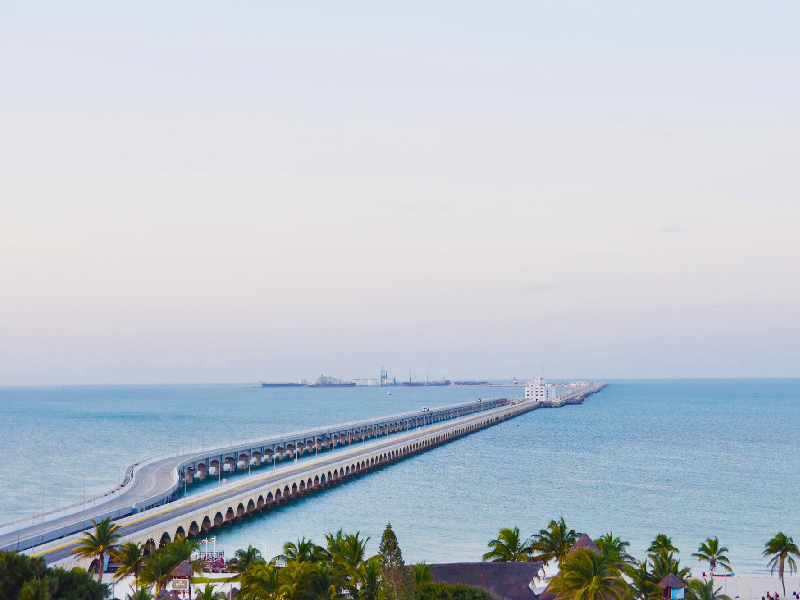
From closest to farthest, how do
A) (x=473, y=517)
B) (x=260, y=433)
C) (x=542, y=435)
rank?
(x=473, y=517) < (x=542, y=435) < (x=260, y=433)

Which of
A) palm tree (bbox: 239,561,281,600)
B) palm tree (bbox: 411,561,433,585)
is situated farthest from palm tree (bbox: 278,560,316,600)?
palm tree (bbox: 411,561,433,585)

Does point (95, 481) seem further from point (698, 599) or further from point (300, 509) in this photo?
point (698, 599)

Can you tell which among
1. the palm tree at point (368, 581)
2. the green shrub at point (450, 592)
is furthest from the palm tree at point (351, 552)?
the green shrub at point (450, 592)

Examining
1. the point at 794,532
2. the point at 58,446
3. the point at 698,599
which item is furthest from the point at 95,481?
the point at 698,599

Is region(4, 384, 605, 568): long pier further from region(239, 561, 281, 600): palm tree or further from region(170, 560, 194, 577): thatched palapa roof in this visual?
region(239, 561, 281, 600): palm tree

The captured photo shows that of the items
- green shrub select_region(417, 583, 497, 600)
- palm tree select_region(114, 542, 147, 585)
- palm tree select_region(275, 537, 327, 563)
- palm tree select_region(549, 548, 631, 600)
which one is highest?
palm tree select_region(549, 548, 631, 600)

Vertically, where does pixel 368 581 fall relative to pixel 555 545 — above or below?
below

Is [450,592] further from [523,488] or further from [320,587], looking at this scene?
[523,488]

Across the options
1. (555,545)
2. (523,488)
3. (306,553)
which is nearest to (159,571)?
(306,553)
